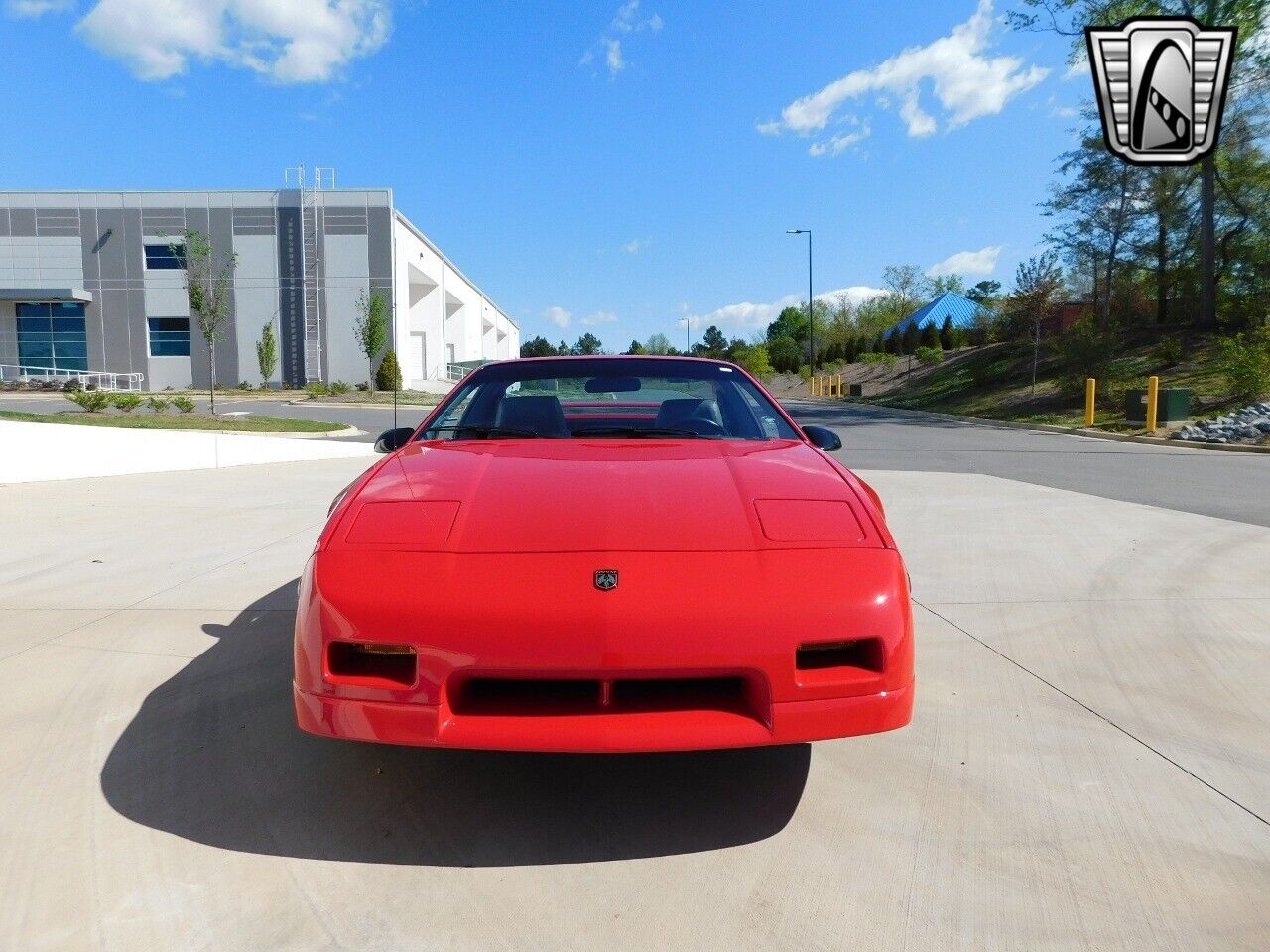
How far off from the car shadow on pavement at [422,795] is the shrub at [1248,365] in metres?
20.5

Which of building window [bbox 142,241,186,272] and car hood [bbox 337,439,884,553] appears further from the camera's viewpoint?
building window [bbox 142,241,186,272]

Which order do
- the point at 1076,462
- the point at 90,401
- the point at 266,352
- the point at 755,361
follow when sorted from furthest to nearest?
1. the point at 755,361
2. the point at 266,352
3. the point at 90,401
4. the point at 1076,462

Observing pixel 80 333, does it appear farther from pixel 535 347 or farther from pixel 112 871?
pixel 535 347

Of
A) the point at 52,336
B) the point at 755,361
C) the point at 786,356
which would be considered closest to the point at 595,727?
the point at 52,336

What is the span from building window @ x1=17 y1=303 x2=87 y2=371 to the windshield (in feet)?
155

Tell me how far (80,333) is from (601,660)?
49.3 m

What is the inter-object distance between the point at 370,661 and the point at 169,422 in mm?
16251

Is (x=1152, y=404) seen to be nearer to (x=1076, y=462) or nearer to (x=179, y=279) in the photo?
(x=1076, y=462)

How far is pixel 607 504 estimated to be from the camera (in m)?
2.41

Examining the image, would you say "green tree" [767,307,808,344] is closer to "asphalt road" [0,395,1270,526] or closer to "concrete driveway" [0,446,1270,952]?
"asphalt road" [0,395,1270,526]

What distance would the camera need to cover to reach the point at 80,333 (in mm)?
42250

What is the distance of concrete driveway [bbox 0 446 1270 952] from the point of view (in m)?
1.92

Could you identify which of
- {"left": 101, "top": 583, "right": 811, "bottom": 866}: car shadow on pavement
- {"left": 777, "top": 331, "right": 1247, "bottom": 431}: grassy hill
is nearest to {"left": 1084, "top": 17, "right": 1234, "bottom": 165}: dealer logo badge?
{"left": 777, "top": 331, "right": 1247, "bottom": 431}: grassy hill

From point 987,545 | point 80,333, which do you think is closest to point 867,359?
point 80,333
